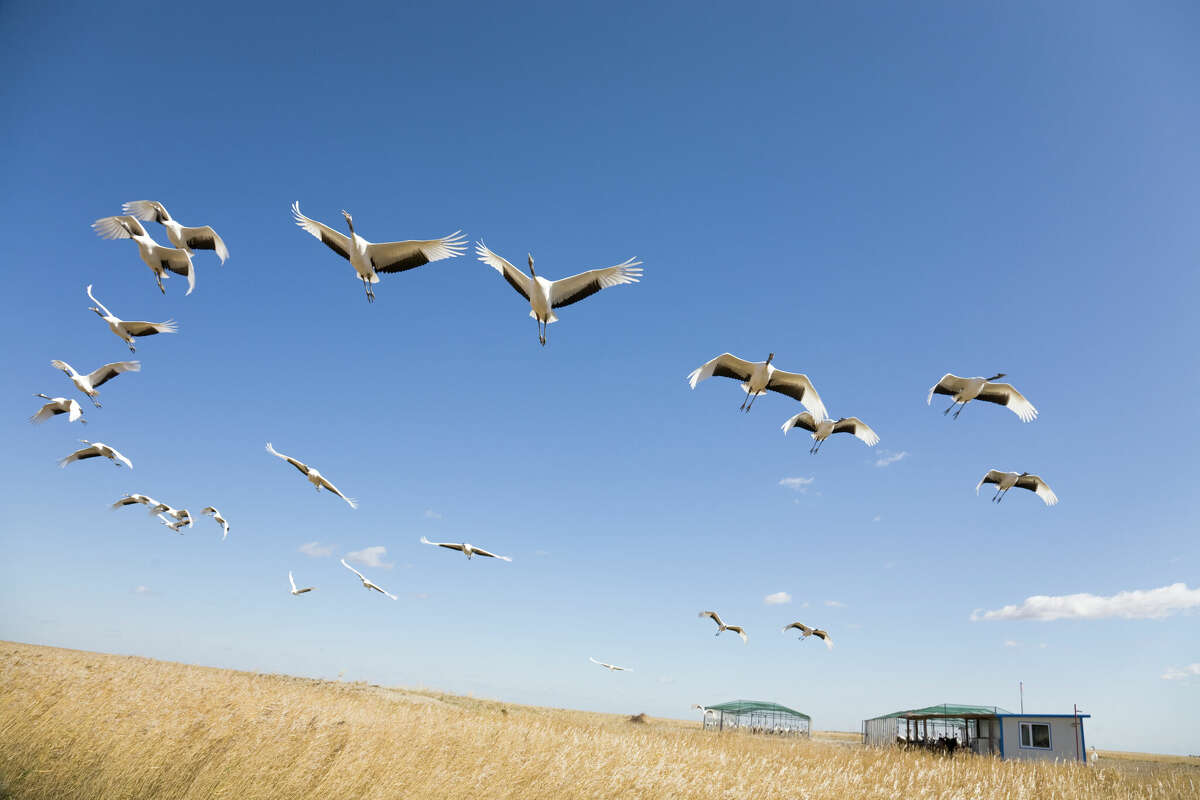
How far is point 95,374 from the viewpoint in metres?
15.1

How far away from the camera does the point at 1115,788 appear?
13.0m

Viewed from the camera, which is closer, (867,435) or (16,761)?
(16,761)

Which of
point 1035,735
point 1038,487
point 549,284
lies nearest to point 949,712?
point 1035,735

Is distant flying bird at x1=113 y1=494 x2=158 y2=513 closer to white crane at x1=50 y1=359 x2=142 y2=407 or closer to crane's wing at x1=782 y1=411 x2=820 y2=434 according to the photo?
white crane at x1=50 y1=359 x2=142 y2=407

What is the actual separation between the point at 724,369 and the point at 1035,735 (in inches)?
892

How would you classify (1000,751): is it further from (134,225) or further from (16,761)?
(134,225)

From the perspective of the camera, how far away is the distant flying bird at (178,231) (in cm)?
1268

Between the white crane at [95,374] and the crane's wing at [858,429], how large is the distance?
717 inches

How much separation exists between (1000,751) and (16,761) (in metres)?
31.0

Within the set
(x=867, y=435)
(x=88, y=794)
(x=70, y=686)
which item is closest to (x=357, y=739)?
(x=88, y=794)

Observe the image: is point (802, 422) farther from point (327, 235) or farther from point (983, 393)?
point (327, 235)

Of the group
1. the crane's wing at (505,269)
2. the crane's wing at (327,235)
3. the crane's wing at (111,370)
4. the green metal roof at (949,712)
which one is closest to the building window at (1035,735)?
the green metal roof at (949,712)

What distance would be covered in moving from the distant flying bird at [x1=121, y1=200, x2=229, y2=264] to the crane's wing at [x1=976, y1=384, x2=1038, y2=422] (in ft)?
61.3

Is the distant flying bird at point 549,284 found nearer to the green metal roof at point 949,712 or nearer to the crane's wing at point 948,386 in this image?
the crane's wing at point 948,386
